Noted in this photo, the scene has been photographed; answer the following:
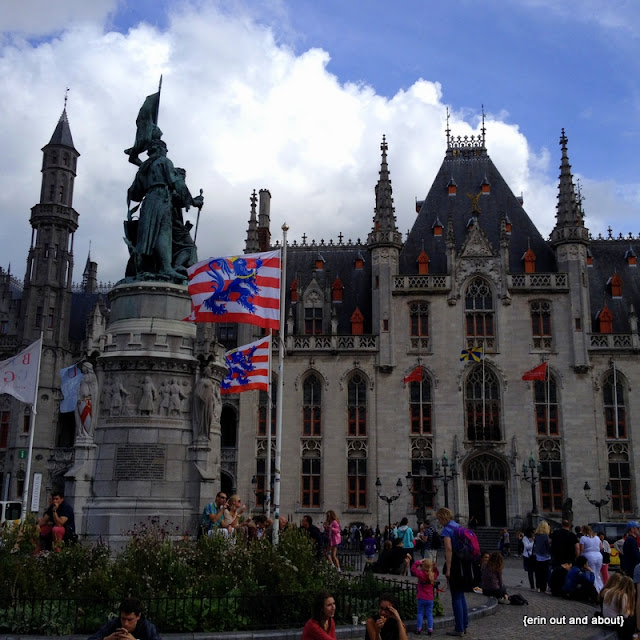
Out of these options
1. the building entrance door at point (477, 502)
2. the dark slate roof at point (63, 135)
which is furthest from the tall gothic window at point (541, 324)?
the dark slate roof at point (63, 135)

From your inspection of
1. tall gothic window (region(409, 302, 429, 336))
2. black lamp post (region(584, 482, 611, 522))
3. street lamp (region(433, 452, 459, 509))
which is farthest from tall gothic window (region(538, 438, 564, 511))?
tall gothic window (region(409, 302, 429, 336))

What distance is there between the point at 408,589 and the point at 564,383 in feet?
118

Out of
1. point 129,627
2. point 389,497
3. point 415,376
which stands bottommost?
point 129,627

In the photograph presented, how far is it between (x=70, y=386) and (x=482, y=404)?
2851 cm

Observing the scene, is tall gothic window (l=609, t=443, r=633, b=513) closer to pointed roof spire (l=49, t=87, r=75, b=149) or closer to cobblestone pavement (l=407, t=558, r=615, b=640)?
cobblestone pavement (l=407, t=558, r=615, b=640)

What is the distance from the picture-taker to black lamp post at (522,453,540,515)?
42.8 metres

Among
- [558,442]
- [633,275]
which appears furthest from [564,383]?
[633,275]

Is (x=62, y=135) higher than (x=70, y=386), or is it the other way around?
(x=62, y=135)

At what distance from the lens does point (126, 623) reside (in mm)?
7145

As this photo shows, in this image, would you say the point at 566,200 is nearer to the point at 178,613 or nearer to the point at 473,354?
the point at 473,354

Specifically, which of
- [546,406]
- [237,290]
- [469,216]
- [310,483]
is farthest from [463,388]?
[237,290]

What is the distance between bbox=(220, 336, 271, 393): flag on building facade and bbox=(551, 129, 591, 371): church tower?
30.6 metres

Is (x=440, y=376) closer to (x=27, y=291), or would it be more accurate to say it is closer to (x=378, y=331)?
(x=378, y=331)

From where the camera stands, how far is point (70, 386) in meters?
27.6
